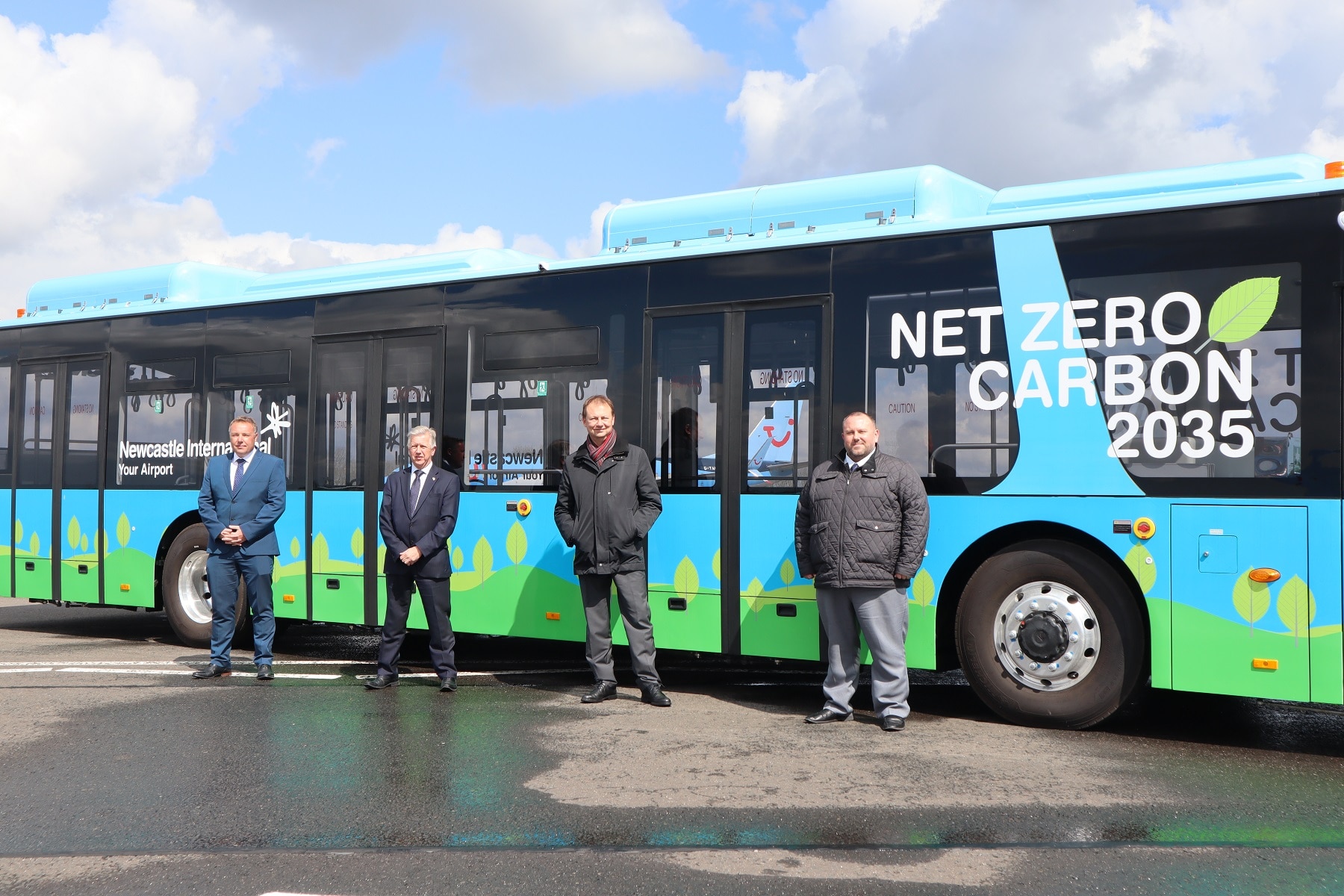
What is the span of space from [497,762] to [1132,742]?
139 inches

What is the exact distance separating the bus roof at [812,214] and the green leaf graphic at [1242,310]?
50cm

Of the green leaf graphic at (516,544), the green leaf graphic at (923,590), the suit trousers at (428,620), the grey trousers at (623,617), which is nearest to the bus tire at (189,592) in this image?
the suit trousers at (428,620)

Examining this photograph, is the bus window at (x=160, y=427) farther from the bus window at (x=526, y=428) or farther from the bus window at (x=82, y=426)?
the bus window at (x=526, y=428)

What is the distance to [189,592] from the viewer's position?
36.2 feet

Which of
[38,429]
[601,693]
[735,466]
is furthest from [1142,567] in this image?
[38,429]

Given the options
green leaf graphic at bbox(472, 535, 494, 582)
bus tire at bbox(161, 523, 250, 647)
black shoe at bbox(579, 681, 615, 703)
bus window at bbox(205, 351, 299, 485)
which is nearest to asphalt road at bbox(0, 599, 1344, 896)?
black shoe at bbox(579, 681, 615, 703)

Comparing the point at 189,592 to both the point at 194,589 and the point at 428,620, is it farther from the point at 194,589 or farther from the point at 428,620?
the point at 428,620

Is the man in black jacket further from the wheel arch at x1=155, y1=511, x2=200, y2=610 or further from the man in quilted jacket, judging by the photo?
the wheel arch at x1=155, y1=511, x2=200, y2=610

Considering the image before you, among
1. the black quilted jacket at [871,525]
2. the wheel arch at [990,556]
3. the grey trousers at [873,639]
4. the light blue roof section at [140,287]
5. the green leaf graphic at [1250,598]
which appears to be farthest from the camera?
the light blue roof section at [140,287]

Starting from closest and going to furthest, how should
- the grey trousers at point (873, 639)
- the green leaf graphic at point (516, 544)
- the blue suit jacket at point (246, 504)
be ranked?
the grey trousers at point (873, 639) < the green leaf graphic at point (516, 544) < the blue suit jacket at point (246, 504)

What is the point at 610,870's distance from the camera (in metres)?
4.54

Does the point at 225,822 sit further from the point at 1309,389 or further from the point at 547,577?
the point at 1309,389

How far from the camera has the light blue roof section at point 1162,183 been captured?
6707 mm

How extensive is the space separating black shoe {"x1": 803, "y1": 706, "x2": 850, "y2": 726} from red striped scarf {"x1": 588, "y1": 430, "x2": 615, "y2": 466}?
2.12 m
